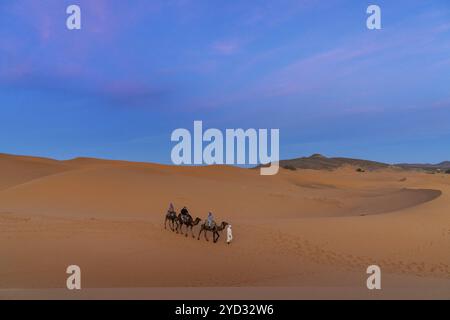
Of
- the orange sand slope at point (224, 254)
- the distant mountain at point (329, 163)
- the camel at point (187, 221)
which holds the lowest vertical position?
the orange sand slope at point (224, 254)

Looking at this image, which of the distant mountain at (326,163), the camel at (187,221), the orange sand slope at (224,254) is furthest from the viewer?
the distant mountain at (326,163)

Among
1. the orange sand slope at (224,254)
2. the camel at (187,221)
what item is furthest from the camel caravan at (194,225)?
the orange sand slope at (224,254)

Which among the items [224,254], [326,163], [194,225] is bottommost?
[224,254]

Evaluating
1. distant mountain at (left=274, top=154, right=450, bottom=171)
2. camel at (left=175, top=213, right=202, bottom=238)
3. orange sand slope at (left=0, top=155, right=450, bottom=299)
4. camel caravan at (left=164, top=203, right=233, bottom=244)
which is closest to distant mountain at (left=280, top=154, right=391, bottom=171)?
distant mountain at (left=274, top=154, right=450, bottom=171)

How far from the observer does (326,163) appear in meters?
114

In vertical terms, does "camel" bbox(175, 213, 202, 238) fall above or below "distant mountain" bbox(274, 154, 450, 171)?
below

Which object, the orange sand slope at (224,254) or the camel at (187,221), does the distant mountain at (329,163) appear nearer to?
the orange sand slope at (224,254)

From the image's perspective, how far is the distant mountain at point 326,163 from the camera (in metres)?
110

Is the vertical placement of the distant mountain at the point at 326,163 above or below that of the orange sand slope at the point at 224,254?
above

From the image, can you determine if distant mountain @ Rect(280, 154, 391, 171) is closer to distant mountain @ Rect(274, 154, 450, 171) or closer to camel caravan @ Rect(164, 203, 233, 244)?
distant mountain @ Rect(274, 154, 450, 171)

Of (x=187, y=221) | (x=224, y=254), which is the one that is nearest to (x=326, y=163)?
(x=187, y=221)

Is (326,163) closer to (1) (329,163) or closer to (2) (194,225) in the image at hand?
(1) (329,163)

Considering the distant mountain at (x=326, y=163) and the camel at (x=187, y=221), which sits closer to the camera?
the camel at (x=187, y=221)

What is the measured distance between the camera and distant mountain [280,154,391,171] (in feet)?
359
